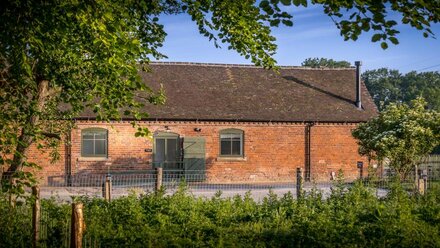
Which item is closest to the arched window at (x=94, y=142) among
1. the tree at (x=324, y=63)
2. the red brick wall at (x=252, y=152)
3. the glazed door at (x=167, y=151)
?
the red brick wall at (x=252, y=152)

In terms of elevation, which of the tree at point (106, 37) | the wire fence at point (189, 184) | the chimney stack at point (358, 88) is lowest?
the wire fence at point (189, 184)

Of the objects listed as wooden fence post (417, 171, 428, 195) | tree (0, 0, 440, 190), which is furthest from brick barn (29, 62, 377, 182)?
tree (0, 0, 440, 190)

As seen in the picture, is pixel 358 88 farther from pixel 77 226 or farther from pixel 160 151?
pixel 77 226

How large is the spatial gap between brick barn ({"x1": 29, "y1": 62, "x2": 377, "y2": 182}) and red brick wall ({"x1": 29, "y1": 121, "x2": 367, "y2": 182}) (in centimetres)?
5

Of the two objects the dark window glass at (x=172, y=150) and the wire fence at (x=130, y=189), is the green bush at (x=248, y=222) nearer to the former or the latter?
the wire fence at (x=130, y=189)

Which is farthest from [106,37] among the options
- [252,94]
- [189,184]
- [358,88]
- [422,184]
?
[358,88]

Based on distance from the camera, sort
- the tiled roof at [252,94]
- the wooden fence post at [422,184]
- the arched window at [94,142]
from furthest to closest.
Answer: the tiled roof at [252,94] < the arched window at [94,142] < the wooden fence post at [422,184]

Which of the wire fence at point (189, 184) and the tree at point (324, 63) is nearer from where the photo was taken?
the wire fence at point (189, 184)

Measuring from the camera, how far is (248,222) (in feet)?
33.7

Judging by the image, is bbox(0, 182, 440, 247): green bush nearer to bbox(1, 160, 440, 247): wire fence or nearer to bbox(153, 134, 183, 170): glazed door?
bbox(1, 160, 440, 247): wire fence

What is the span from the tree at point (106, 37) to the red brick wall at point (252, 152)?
11.4 m

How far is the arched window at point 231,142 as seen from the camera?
2545cm

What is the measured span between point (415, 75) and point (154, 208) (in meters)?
88.2

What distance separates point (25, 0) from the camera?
6.84 metres
